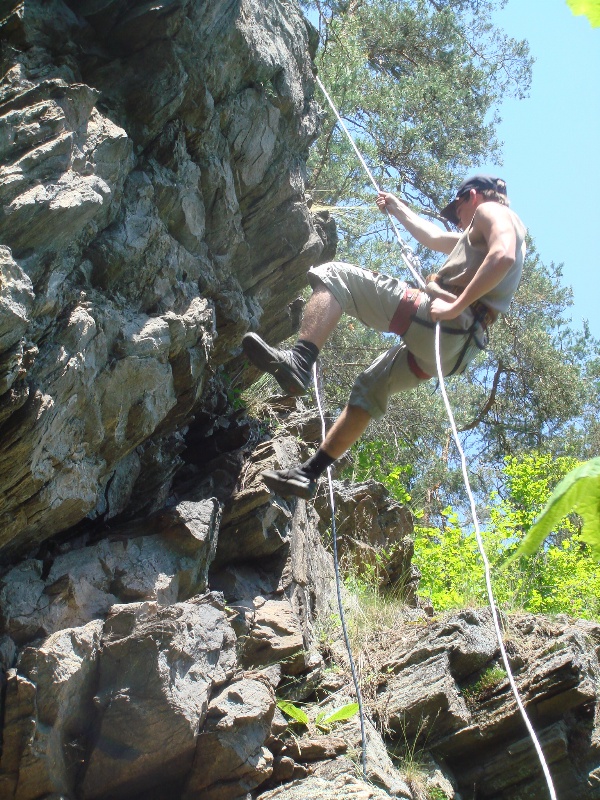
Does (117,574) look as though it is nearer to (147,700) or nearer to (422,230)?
(147,700)

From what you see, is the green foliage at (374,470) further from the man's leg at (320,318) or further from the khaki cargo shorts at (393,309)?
the man's leg at (320,318)

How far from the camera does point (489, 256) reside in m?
4.86

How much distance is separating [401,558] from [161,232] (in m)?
4.79

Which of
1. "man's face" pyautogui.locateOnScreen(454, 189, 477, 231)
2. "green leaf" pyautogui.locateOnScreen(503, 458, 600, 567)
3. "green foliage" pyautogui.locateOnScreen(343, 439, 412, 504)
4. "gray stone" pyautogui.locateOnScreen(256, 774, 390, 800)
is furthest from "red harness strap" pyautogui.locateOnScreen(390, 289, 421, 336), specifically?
"green foliage" pyautogui.locateOnScreen(343, 439, 412, 504)

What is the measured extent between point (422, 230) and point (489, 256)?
133 centimetres

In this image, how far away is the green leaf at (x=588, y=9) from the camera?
112 cm

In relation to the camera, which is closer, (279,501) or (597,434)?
(279,501)

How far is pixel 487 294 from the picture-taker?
5.25m

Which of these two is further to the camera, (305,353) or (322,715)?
(322,715)

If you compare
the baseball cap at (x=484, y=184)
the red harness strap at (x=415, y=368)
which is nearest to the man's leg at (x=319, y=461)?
the red harness strap at (x=415, y=368)

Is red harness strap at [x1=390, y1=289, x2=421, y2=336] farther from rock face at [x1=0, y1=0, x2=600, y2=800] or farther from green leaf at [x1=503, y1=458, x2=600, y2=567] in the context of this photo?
green leaf at [x1=503, y1=458, x2=600, y2=567]

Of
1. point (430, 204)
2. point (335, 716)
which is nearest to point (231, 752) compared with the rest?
point (335, 716)

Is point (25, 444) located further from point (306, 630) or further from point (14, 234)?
point (306, 630)

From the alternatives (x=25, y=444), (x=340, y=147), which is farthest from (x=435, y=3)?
(x=25, y=444)
